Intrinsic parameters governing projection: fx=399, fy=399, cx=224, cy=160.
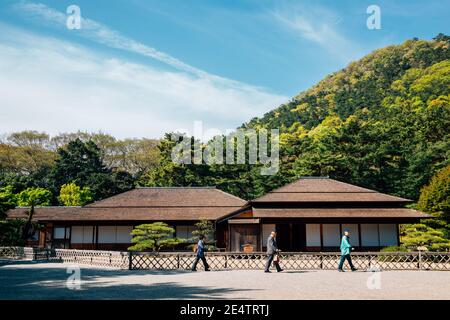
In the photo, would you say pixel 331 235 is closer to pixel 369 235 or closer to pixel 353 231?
pixel 353 231

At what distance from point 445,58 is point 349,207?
8887 centimetres

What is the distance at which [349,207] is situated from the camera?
28.8m

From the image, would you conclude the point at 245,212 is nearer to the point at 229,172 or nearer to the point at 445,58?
the point at 229,172

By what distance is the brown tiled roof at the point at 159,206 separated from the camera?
106 feet

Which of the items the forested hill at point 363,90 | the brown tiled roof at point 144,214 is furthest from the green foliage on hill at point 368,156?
the brown tiled roof at point 144,214

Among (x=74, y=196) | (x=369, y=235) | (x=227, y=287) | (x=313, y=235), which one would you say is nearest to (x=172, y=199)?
(x=313, y=235)

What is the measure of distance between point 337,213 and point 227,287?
1712 centimetres

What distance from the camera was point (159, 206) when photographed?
35000mm

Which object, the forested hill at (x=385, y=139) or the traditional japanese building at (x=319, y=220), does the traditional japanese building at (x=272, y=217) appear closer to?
the traditional japanese building at (x=319, y=220)

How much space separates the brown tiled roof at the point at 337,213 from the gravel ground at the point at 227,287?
1156 centimetres

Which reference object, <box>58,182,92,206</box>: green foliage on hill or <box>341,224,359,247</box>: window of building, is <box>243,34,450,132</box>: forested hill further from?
<box>341,224,359,247</box>: window of building
